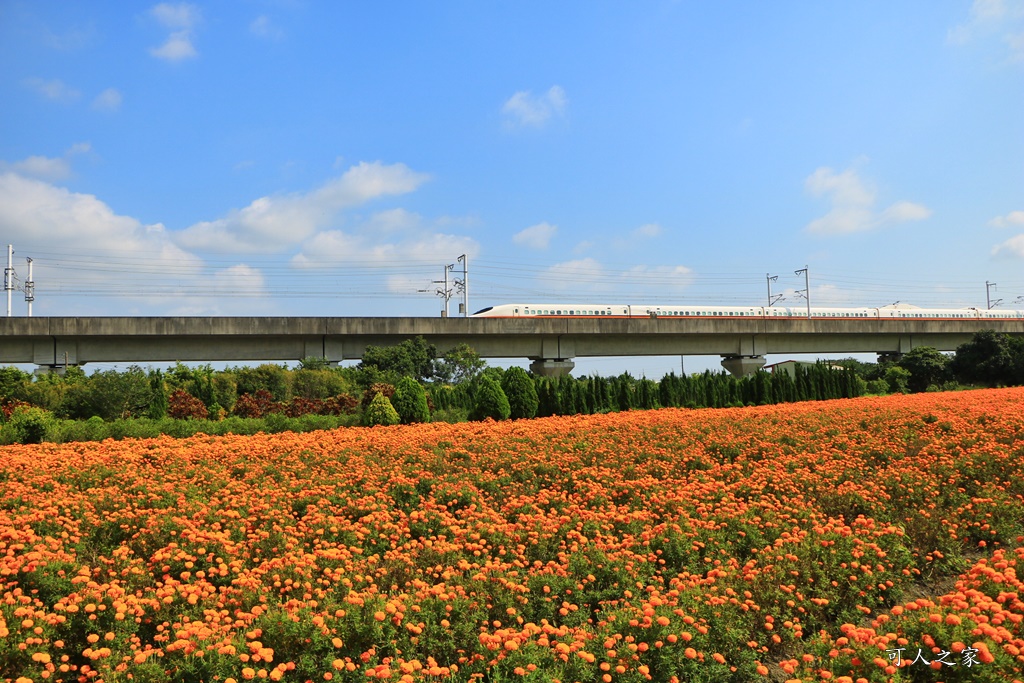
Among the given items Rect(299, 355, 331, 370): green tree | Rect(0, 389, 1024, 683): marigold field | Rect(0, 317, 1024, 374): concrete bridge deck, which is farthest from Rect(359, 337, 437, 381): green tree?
Rect(0, 389, 1024, 683): marigold field

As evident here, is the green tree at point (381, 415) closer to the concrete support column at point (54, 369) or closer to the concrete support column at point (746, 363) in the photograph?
the concrete support column at point (54, 369)

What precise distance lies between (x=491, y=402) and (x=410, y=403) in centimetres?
215

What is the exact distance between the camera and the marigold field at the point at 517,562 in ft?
11.5

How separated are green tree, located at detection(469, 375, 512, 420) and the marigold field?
23.8 feet

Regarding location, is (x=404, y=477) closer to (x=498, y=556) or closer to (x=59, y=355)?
(x=498, y=556)

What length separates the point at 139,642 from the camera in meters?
3.81

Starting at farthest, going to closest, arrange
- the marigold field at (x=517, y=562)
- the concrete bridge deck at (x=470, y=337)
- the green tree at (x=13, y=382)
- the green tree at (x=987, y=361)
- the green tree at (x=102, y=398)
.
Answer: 1. the green tree at (x=987, y=361)
2. the concrete bridge deck at (x=470, y=337)
3. the green tree at (x=13, y=382)
4. the green tree at (x=102, y=398)
5. the marigold field at (x=517, y=562)

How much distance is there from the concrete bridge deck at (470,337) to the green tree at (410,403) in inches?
533

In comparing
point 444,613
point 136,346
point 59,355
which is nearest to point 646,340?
point 136,346

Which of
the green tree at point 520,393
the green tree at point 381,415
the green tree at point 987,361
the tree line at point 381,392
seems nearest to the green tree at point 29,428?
the tree line at point 381,392

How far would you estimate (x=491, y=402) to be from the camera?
16.9 meters

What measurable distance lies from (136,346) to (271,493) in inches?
938

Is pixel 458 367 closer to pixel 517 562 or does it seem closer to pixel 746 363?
pixel 746 363

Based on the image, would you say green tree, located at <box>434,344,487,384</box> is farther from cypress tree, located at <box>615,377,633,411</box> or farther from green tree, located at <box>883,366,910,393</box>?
green tree, located at <box>883,366,910,393</box>
